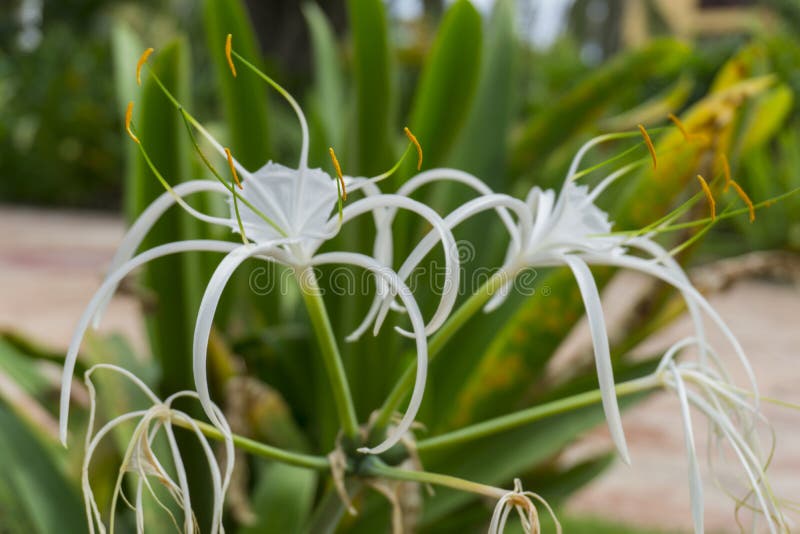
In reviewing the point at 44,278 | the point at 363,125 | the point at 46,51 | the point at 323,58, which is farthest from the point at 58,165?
the point at 363,125

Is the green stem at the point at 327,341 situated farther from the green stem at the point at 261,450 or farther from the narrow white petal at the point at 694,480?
the narrow white petal at the point at 694,480

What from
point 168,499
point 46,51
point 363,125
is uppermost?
point 46,51

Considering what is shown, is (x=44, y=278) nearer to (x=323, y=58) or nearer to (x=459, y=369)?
(x=323, y=58)

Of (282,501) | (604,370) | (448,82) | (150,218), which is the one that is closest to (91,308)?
(150,218)

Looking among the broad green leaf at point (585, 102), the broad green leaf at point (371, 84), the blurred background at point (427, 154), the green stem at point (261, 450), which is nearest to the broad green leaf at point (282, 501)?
the blurred background at point (427, 154)

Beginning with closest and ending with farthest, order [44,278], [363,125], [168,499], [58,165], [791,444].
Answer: [168,499], [363,125], [791,444], [44,278], [58,165]

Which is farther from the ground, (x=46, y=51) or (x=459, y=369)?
(x=46, y=51)
